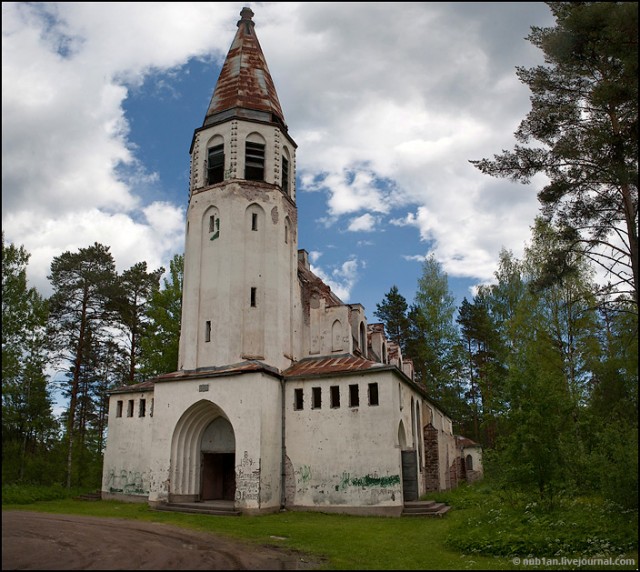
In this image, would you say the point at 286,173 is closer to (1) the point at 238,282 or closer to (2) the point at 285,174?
(2) the point at 285,174

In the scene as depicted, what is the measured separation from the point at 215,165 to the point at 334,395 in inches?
511

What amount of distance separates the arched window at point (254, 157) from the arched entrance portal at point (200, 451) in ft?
36.7

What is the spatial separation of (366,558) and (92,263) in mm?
28483

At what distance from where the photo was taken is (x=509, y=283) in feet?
123

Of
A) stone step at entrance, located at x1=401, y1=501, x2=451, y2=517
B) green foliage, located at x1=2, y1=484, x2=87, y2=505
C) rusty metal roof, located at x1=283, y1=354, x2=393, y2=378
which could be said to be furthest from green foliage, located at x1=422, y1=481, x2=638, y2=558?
green foliage, located at x1=2, y1=484, x2=87, y2=505

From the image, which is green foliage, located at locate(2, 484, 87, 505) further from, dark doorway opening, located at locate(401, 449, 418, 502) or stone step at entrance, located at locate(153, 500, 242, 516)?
dark doorway opening, located at locate(401, 449, 418, 502)

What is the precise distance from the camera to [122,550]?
428 inches

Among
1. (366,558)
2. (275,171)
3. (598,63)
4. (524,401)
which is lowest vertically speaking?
(366,558)

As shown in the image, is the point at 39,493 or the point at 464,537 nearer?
the point at 464,537

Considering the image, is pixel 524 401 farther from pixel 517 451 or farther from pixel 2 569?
pixel 2 569

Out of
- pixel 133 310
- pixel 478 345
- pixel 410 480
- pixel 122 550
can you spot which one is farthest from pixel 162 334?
pixel 478 345

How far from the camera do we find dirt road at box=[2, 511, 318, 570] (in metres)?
9.15

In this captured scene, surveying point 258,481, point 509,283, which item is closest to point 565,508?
point 258,481

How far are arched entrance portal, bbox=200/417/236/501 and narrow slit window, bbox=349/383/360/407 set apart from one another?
5.46 metres
